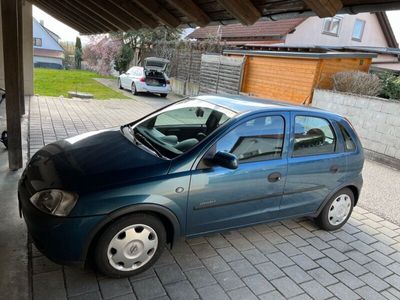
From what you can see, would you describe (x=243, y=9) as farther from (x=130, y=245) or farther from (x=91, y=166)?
(x=130, y=245)

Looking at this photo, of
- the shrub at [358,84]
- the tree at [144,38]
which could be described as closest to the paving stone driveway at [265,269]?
the shrub at [358,84]

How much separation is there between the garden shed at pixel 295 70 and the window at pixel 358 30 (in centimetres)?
1127

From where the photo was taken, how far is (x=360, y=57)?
32.0 feet

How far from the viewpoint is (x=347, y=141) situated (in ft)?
12.9

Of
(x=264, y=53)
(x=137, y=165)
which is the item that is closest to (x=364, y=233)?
(x=137, y=165)

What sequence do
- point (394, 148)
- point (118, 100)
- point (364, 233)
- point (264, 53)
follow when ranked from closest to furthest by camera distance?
1. point (364, 233)
2. point (394, 148)
3. point (264, 53)
4. point (118, 100)

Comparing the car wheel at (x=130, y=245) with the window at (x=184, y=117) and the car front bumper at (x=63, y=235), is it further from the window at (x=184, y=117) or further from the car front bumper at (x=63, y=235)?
the window at (x=184, y=117)

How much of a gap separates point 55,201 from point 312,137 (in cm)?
268

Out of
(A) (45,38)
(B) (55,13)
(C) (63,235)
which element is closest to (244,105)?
(C) (63,235)

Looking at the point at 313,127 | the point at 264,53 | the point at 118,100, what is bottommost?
the point at 118,100

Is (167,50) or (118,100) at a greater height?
(167,50)

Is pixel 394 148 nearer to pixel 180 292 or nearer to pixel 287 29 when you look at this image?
pixel 180 292

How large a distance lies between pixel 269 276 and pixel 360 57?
876cm

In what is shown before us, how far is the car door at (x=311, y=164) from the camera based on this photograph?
3510 mm
